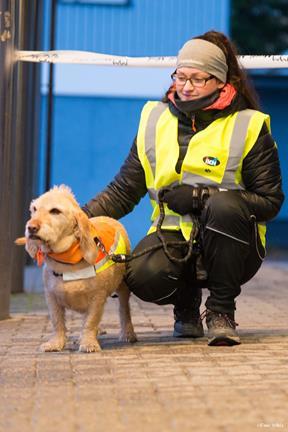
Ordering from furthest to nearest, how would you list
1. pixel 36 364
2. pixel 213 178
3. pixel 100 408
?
pixel 213 178 → pixel 36 364 → pixel 100 408

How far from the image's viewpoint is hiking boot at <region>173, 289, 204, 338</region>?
653 cm

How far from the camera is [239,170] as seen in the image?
6.20 meters

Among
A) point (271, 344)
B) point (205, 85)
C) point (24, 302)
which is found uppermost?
point (205, 85)

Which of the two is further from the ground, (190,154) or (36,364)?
(190,154)

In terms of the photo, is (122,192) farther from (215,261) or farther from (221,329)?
(221,329)

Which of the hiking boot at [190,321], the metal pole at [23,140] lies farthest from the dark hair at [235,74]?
the metal pole at [23,140]

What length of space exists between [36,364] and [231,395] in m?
1.30

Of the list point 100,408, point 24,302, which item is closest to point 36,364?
point 100,408

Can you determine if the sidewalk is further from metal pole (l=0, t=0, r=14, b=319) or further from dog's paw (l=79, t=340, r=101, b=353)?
metal pole (l=0, t=0, r=14, b=319)

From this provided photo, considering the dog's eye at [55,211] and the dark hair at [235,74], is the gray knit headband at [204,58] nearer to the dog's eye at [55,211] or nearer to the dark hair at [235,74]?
the dark hair at [235,74]

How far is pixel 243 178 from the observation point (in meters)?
6.25

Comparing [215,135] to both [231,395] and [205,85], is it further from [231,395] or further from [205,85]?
[231,395]

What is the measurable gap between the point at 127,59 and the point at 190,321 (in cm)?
200

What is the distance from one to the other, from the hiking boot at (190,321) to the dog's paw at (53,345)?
798 mm
